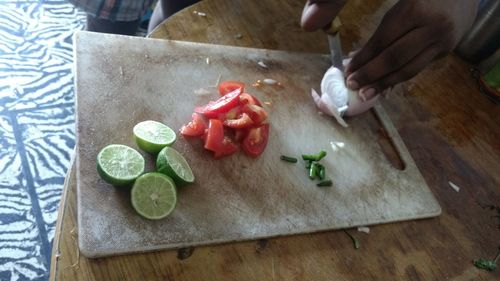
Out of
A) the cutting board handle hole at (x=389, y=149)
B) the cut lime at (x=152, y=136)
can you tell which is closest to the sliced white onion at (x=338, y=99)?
the cutting board handle hole at (x=389, y=149)

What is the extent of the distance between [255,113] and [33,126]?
138 cm

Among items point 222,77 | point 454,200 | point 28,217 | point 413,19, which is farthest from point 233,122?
point 28,217

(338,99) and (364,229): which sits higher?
(338,99)

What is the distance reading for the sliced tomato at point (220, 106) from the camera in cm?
140

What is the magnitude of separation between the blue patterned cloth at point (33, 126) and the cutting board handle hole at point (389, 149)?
1458 mm

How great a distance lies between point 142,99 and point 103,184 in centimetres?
35

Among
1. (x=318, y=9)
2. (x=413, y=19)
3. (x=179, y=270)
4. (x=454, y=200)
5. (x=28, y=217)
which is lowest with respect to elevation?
(x=28, y=217)

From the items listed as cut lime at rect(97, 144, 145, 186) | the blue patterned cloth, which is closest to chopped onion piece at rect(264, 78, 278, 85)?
cut lime at rect(97, 144, 145, 186)

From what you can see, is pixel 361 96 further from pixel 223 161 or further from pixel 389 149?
pixel 223 161

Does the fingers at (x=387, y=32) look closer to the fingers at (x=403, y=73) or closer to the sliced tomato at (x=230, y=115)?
the fingers at (x=403, y=73)

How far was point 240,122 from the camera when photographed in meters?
1.39

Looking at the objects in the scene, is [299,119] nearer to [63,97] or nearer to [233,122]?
[233,122]

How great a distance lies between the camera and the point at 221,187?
126cm

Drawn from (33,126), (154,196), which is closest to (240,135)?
(154,196)
